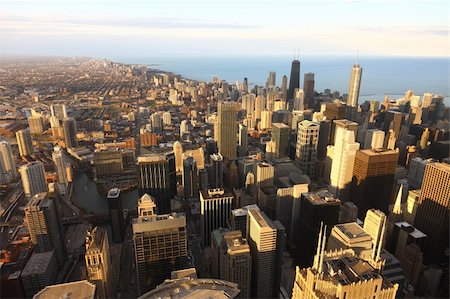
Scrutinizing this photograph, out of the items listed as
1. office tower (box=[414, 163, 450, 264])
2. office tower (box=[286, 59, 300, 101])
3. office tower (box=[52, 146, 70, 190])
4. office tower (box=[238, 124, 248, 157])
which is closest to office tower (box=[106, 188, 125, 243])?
office tower (box=[52, 146, 70, 190])

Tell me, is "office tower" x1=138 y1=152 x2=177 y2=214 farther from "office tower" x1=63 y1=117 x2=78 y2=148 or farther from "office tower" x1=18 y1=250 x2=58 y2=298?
"office tower" x1=63 y1=117 x2=78 y2=148

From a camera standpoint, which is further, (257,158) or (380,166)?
(257,158)

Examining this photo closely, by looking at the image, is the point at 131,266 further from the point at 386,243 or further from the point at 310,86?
the point at 310,86

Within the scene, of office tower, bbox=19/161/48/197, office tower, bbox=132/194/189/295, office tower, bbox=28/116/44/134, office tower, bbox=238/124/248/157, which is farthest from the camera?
office tower, bbox=238/124/248/157

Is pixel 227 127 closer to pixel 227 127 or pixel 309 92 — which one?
pixel 227 127

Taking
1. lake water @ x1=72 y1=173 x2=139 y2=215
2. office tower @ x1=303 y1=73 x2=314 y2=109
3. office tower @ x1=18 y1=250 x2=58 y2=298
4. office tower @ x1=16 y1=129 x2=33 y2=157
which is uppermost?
office tower @ x1=303 y1=73 x2=314 y2=109

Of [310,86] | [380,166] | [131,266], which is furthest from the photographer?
[310,86]

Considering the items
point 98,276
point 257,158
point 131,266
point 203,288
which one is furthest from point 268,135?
point 203,288
